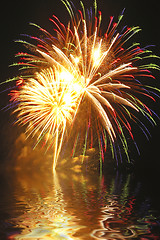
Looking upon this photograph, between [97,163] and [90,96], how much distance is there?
113 ft

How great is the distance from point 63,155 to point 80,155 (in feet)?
15.4

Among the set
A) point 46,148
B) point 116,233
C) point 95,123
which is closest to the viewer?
point 116,233

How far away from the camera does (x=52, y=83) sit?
34.6m

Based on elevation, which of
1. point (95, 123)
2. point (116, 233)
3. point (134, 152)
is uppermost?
point (95, 123)

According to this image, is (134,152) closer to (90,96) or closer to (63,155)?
(63,155)

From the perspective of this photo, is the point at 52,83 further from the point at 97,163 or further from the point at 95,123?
the point at 97,163

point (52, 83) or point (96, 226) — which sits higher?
point (52, 83)

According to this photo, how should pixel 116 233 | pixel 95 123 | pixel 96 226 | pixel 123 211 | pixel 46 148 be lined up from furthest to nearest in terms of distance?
1. pixel 46 148
2. pixel 95 123
3. pixel 123 211
4. pixel 96 226
5. pixel 116 233

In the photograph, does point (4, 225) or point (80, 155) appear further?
point (80, 155)

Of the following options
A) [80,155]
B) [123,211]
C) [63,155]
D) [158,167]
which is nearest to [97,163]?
[80,155]

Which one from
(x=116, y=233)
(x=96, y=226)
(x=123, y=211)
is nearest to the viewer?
(x=116, y=233)

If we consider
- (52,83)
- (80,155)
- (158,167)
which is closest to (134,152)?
(158,167)

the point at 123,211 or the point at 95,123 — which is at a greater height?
the point at 95,123

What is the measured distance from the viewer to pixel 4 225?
12953 mm
